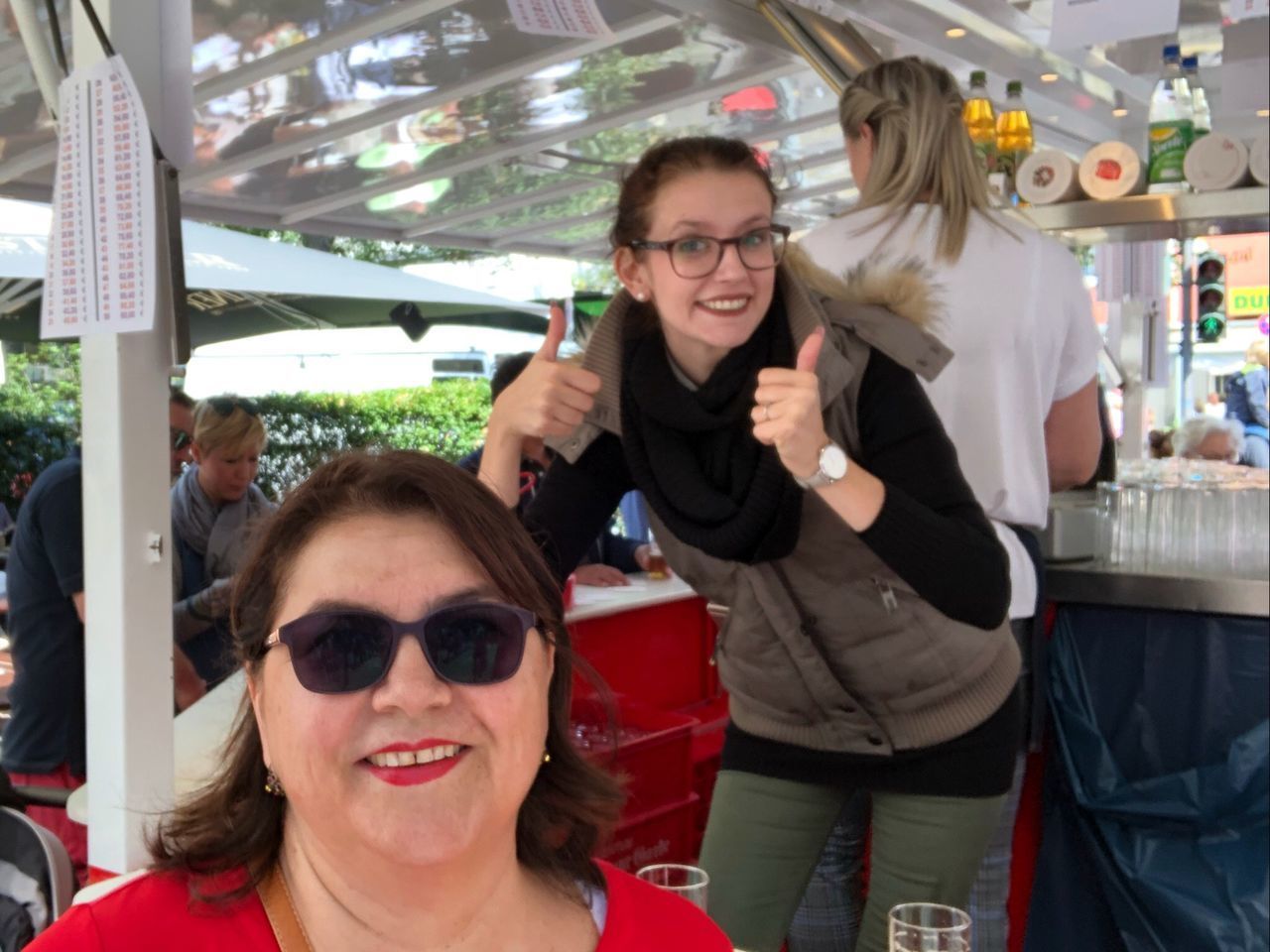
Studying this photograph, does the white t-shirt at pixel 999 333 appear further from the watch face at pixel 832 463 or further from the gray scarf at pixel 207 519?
the gray scarf at pixel 207 519

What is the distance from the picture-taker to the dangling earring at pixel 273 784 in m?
1.32

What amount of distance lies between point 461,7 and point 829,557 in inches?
102

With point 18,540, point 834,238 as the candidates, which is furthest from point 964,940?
point 18,540

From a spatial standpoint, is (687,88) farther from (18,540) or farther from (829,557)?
(829,557)

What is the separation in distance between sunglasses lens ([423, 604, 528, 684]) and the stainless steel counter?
2.02 m

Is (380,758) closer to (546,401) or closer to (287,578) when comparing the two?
(287,578)

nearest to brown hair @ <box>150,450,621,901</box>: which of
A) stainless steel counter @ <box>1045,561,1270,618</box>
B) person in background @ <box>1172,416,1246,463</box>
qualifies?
stainless steel counter @ <box>1045,561,1270,618</box>

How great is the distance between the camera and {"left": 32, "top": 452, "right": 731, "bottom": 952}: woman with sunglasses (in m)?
1.18

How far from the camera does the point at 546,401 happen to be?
1891mm

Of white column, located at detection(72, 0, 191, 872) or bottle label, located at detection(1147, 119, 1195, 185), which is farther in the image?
bottle label, located at detection(1147, 119, 1195, 185)

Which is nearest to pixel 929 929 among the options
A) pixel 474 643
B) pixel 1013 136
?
pixel 474 643

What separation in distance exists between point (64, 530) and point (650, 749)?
1702 mm

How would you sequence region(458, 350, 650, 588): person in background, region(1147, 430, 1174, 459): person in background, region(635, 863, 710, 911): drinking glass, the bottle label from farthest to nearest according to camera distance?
region(1147, 430, 1174, 459): person in background → region(458, 350, 650, 588): person in background → the bottle label → region(635, 863, 710, 911): drinking glass

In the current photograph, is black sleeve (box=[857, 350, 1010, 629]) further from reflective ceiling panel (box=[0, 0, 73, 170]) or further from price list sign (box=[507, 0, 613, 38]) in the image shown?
reflective ceiling panel (box=[0, 0, 73, 170])
